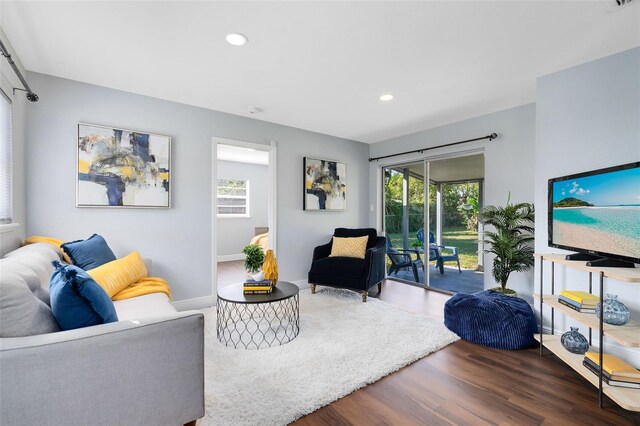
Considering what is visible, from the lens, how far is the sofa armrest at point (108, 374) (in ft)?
3.43

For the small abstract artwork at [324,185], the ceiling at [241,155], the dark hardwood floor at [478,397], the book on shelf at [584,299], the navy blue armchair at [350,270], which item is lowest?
the dark hardwood floor at [478,397]

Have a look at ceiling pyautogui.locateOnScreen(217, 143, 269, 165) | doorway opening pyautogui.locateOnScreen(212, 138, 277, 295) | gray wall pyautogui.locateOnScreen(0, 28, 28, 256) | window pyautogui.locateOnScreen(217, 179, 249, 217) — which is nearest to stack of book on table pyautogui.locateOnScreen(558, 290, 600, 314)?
gray wall pyautogui.locateOnScreen(0, 28, 28, 256)

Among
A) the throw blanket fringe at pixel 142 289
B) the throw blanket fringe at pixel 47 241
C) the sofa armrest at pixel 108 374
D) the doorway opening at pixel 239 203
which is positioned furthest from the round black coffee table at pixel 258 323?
the doorway opening at pixel 239 203

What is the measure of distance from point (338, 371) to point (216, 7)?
2578 mm

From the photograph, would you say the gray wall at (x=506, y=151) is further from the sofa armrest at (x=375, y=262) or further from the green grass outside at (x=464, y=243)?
the sofa armrest at (x=375, y=262)

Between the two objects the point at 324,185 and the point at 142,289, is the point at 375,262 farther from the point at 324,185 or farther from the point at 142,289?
the point at 142,289

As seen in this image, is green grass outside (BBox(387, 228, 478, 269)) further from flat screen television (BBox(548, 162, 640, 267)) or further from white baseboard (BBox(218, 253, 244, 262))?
white baseboard (BBox(218, 253, 244, 262))

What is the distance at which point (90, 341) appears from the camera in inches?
45.4

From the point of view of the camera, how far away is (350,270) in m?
3.82

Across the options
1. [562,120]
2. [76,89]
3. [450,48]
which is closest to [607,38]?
[562,120]

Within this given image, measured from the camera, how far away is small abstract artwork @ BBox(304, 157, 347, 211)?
4.51m

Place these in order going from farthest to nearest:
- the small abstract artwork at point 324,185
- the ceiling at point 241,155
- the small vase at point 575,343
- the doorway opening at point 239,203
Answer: the doorway opening at point 239,203
the ceiling at point 241,155
the small abstract artwork at point 324,185
the small vase at point 575,343

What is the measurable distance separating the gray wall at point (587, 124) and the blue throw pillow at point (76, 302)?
3.40 m

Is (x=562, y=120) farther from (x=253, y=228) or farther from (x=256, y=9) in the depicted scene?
(x=253, y=228)
